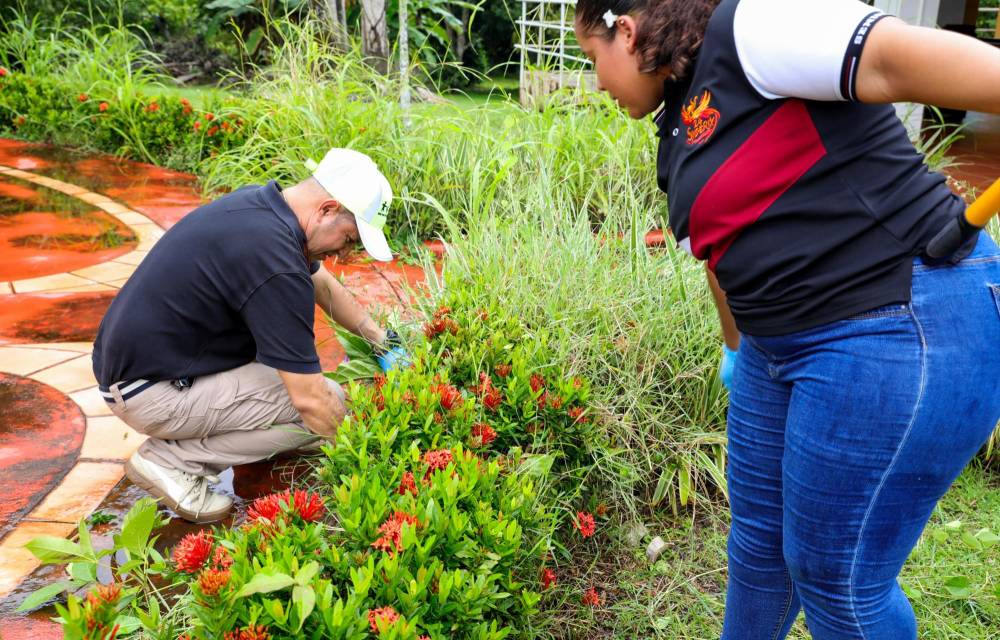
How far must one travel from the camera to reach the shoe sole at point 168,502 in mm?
2566

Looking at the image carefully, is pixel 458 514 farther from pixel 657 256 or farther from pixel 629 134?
pixel 629 134

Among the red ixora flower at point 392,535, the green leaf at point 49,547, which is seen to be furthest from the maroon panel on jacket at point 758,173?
the green leaf at point 49,547

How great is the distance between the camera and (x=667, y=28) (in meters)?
1.46

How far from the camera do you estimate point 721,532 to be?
2.77 metres

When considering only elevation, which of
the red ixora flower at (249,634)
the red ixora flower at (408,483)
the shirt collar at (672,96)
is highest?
the shirt collar at (672,96)

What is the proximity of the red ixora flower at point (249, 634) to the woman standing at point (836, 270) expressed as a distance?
0.90 m

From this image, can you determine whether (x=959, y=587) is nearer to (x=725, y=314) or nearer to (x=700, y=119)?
(x=725, y=314)

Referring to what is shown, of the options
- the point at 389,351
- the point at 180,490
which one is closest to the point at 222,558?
the point at 180,490

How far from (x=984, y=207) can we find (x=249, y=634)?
1.25 meters

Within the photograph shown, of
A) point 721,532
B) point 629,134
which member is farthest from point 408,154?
point 721,532

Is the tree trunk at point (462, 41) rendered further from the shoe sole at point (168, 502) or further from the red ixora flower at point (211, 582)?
the red ixora flower at point (211, 582)

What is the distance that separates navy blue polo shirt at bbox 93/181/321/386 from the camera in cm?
247

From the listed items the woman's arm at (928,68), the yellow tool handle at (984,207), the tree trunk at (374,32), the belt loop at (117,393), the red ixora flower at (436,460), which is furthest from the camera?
the tree trunk at (374,32)

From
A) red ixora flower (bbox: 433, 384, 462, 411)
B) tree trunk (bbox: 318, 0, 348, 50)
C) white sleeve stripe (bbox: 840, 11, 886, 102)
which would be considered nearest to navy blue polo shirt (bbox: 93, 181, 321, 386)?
red ixora flower (bbox: 433, 384, 462, 411)
